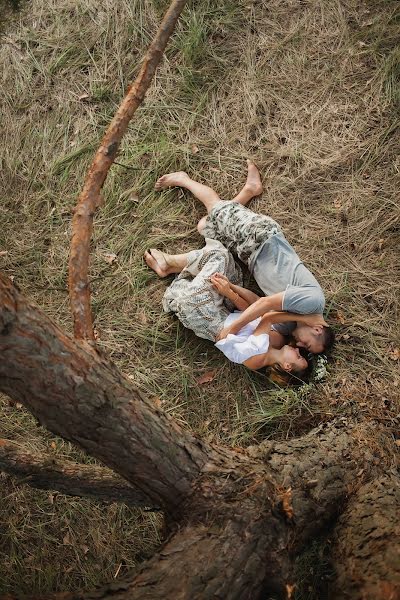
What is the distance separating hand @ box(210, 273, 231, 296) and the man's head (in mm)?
555

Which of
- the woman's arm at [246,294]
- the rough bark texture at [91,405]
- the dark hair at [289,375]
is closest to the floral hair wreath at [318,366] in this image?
the dark hair at [289,375]

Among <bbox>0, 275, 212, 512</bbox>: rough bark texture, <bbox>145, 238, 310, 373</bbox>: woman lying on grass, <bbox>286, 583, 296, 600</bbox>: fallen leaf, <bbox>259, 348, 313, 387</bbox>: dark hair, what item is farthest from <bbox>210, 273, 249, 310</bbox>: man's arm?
<bbox>286, 583, 296, 600</bbox>: fallen leaf

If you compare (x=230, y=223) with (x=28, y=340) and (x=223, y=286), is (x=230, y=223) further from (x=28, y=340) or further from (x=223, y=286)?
(x=28, y=340)

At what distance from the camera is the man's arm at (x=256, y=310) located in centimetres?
394

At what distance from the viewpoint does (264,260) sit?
13.7 ft

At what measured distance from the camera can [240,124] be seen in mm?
4656

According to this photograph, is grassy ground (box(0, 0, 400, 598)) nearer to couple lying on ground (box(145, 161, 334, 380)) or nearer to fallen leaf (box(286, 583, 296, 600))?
couple lying on ground (box(145, 161, 334, 380))

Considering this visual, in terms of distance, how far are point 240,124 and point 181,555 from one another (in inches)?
133

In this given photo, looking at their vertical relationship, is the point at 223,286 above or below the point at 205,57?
below

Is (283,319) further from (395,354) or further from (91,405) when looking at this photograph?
(91,405)

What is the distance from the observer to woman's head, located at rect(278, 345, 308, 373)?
3.91 meters

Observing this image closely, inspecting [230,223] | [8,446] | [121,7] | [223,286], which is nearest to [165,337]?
[223,286]

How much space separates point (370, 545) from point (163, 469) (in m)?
1.05

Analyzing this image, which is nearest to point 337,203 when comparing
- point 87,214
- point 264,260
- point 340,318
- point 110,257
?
point 264,260
